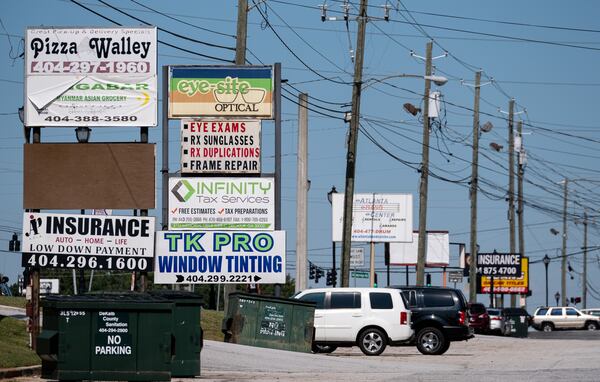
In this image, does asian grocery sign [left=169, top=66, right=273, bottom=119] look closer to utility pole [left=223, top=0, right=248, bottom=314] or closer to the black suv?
utility pole [left=223, top=0, right=248, bottom=314]

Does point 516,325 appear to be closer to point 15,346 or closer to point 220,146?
point 220,146

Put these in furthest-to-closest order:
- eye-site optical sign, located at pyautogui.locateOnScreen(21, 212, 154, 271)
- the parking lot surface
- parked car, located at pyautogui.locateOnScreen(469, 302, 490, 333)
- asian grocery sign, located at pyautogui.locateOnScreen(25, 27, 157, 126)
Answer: parked car, located at pyautogui.locateOnScreen(469, 302, 490, 333), asian grocery sign, located at pyautogui.locateOnScreen(25, 27, 157, 126), eye-site optical sign, located at pyautogui.locateOnScreen(21, 212, 154, 271), the parking lot surface

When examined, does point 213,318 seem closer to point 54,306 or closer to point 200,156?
point 200,156

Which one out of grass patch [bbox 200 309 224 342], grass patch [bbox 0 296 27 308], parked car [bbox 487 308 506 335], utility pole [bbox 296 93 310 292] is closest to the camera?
grass patch [bbox 200 309 224 342]

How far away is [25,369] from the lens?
19266 millimetres

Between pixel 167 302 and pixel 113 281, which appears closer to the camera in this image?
pixel 167 302

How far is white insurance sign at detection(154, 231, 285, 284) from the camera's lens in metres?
28.0

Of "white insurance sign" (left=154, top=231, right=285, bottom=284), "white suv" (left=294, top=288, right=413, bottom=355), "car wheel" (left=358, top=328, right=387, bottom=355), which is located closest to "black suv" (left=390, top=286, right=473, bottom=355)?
"white suv" (left=294, top=288, right=413, bottom=355)

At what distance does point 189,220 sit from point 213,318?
7.32 metres

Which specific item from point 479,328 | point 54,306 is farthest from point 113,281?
point 54,306

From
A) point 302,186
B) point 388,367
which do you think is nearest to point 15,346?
point 388,367

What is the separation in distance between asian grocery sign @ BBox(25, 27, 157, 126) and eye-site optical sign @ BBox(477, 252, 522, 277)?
52.8 m

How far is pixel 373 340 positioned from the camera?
1180 inches

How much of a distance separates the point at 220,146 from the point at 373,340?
651 cm
